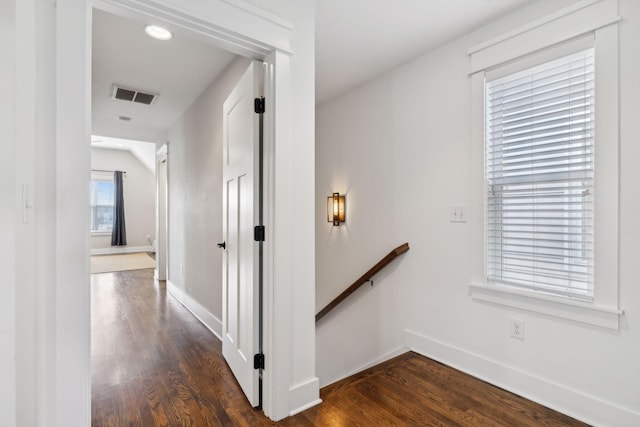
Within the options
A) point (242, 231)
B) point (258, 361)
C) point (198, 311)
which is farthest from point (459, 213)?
point (198, 311)

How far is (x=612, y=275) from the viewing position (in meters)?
1.58

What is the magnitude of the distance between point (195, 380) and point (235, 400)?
0.41 m

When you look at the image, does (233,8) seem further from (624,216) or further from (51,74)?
(624,216)

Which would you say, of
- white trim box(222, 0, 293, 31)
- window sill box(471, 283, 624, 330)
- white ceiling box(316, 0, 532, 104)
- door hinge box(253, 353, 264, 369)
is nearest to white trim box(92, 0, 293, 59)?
white trim box(222, 0, 293, 31)

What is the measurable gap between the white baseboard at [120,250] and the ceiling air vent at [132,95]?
592 centimetres

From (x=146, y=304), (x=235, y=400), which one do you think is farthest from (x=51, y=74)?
(x=146, y=304)

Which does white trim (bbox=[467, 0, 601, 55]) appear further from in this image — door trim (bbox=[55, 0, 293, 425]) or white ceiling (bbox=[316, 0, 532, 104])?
door trim (bbox=[55, 0, 293, 425])

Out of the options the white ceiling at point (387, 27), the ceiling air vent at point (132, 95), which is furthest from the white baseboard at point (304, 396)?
the ceiling air vent at point (132, 95)

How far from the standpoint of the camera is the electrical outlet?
1.91 metres

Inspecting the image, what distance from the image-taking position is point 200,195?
11.2 ft

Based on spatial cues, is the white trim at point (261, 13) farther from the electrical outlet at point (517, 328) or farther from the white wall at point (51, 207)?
the electrical outlet at point (517, 328)

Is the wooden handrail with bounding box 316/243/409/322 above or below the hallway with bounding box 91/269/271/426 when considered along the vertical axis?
above

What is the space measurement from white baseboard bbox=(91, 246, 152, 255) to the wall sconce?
7.07 metres

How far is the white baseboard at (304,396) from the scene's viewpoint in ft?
5.55
